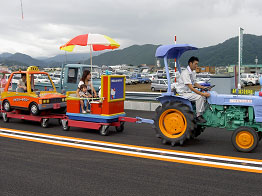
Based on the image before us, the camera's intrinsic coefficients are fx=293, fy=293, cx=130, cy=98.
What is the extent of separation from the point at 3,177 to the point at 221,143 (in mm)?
5041

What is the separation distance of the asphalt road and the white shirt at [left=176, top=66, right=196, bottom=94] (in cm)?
136

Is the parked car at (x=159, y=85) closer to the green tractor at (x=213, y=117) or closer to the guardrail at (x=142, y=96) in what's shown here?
the guardrail at (x=142, y=96)

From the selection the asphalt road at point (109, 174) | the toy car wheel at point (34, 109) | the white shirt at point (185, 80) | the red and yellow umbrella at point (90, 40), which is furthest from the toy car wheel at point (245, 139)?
the toy car wheel at point (34, 109)

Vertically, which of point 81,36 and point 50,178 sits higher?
point 81,36

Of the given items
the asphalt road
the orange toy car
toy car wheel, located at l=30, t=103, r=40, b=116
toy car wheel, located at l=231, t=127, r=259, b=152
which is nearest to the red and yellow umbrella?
the orange toy car

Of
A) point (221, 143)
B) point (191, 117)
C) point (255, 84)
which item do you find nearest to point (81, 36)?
point (191, 117)

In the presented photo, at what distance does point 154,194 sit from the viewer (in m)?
4.28

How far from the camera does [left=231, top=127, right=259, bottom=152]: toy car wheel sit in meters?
6.30

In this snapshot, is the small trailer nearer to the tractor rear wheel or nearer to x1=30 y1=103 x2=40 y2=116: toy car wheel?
the tractor rear wheel

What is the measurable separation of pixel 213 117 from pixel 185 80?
1.12 m

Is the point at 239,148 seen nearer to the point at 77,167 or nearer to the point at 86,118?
the point at 77,167

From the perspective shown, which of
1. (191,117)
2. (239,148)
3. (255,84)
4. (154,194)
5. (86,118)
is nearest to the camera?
(154,194)

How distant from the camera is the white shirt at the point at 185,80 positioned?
285 inches

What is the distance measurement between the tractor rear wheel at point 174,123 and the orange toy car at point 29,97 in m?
4.14
